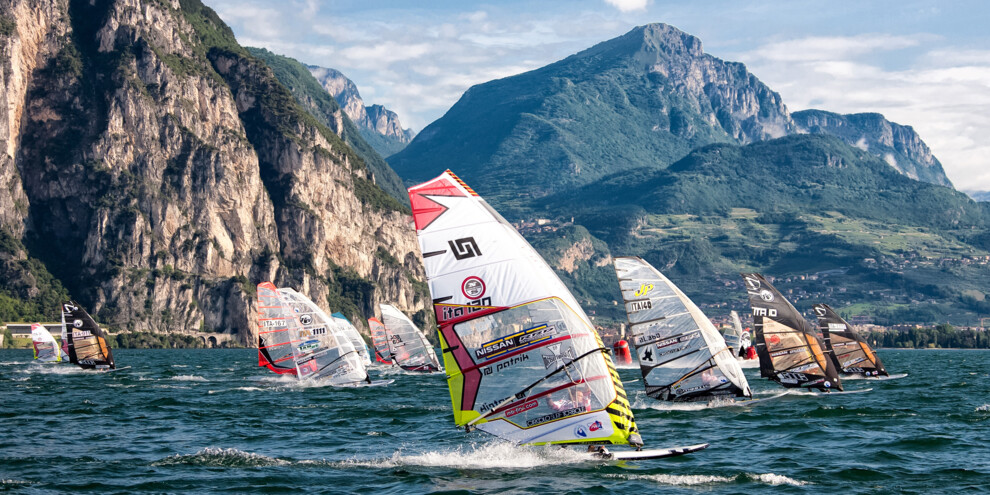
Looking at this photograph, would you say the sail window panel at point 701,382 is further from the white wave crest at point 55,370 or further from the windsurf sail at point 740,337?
the white wave crest at point 55,370

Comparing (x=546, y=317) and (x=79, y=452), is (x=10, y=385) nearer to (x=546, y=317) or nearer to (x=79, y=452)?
(x=79, y=452)

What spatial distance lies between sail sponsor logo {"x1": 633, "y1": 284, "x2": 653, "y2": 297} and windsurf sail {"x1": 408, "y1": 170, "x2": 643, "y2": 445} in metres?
15.3

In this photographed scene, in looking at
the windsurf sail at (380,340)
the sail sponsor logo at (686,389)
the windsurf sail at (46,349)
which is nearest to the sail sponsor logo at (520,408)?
the sail sponsor logo at (686,389)

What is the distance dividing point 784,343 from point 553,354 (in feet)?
85.0

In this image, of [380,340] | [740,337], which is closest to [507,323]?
[740,337]

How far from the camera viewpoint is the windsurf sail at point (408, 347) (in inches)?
3369

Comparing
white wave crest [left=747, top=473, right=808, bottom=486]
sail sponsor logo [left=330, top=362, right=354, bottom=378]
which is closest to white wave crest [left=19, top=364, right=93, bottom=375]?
sail sponsor logo [left=330, top=362, right=354, bottom=378]

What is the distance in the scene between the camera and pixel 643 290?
138 ft

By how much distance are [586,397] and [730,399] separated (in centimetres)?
1973

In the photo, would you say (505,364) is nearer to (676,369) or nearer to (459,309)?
(459,309)

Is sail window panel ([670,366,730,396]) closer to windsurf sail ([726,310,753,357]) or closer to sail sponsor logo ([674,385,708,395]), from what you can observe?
sail sponsor logo ([674,385,708,395])

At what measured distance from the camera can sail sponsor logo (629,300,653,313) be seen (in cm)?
4194

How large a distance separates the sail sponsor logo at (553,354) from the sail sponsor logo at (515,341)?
286 mm

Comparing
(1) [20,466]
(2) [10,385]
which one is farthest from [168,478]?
(2) [10,385]
